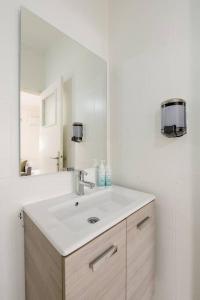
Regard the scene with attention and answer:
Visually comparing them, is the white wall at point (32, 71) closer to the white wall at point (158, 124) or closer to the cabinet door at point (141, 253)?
the white wall at point (158, 124)

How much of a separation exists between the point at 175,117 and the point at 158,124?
175 mm

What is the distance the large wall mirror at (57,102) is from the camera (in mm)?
894

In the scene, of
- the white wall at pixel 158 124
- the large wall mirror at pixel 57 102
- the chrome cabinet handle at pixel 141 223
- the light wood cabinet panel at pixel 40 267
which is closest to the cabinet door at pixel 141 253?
the chrome cabinet handle at pixel 141 223

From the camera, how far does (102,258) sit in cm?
63

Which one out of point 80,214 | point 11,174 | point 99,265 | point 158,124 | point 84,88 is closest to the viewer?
point 99,265

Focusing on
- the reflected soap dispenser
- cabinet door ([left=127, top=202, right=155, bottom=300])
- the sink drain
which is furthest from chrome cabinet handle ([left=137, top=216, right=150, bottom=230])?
the reflected soap dispenser

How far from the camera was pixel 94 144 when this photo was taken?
132 centimetres

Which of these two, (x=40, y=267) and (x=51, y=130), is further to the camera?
(x=51, y=130)

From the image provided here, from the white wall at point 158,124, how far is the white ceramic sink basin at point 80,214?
174 millimetres

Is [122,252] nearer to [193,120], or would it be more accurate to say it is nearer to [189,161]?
[189,161]

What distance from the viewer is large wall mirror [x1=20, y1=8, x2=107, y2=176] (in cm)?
89

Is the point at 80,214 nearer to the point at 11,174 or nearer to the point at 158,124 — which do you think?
the point at 11,174

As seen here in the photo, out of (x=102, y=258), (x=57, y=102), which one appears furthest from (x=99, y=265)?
(x=57, y=102)

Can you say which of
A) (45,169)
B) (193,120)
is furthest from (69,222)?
(193,120)
